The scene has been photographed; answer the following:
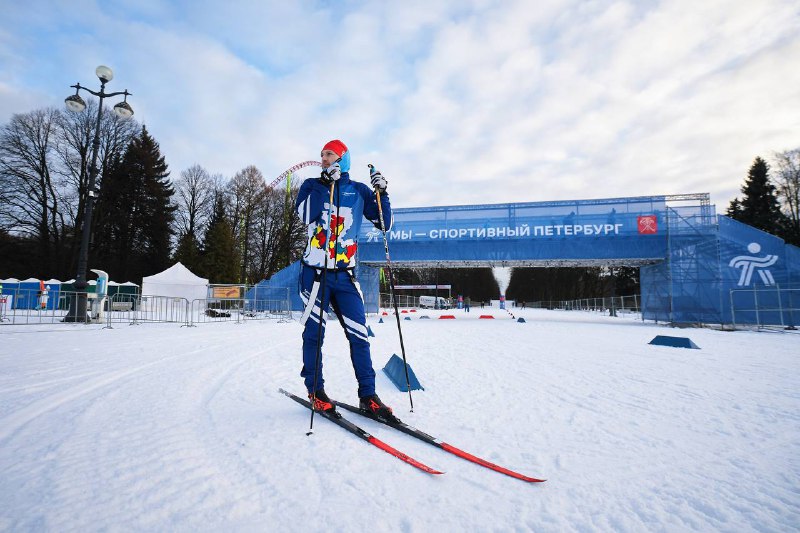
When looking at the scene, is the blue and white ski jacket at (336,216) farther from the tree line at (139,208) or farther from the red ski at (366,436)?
the tree line at (139,208)

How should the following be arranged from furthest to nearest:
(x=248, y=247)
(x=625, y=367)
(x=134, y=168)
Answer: (x=248, y=247) < (x=134, y=168) < (x=625, y=367)

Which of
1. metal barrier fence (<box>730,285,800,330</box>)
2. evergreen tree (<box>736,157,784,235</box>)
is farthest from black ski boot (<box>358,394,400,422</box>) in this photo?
evergreen tree (<box>736,157,784,235</box>)

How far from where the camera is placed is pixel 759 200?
121ft

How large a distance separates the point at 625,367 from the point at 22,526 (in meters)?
5.90

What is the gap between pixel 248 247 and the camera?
35.7 metres

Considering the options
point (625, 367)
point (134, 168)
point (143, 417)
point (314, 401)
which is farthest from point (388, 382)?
point (134, 168)

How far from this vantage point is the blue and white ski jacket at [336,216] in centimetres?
312

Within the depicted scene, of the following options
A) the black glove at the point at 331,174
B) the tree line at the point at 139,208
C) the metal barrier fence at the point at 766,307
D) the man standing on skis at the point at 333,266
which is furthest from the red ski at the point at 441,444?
the tree line at the point at 139,208

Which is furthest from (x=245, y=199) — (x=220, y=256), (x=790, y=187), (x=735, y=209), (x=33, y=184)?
(x=735, y=209)

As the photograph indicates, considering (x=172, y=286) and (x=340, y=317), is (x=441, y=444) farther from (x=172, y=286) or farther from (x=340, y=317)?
(x=172, y=286)

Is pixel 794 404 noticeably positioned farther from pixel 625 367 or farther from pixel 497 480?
pixel 497 480

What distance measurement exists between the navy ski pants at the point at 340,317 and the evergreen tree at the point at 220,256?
33915 mm

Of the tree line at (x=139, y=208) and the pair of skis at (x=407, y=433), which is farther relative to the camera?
the tree line at (x=139, y=208)

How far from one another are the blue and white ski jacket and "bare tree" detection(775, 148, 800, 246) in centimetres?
4058
